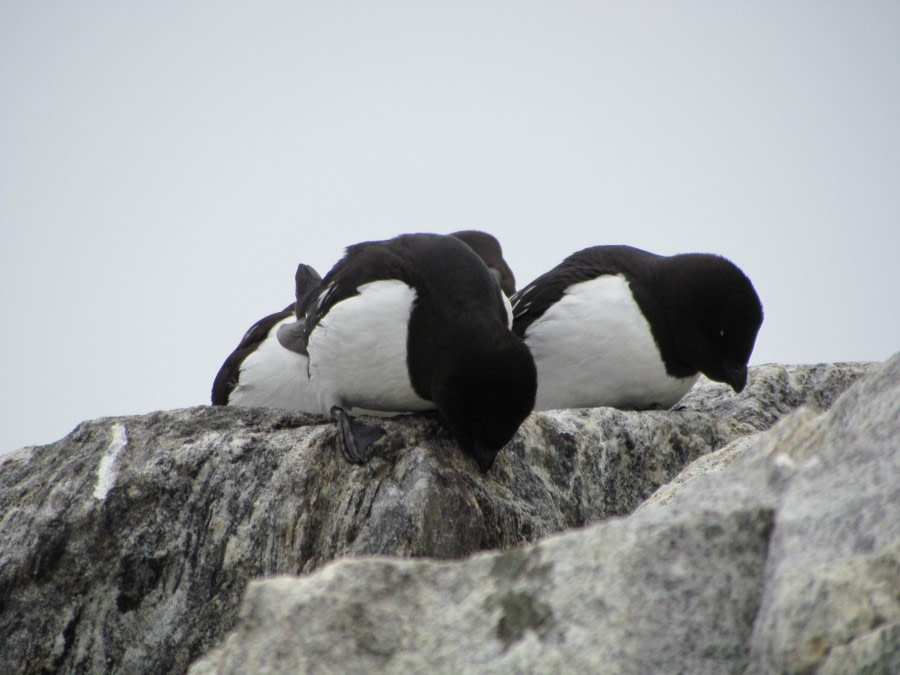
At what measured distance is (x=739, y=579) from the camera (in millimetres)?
2143

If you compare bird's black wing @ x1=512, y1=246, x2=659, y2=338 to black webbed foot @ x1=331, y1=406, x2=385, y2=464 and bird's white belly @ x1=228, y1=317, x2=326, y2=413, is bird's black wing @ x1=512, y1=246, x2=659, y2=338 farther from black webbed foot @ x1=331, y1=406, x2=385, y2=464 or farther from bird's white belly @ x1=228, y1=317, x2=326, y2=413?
black webbed foot @ x1=331, y1=406, x2=385, y2=464

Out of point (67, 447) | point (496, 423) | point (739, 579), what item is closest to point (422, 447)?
point (496, 423)

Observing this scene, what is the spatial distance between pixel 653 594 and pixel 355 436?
291cm

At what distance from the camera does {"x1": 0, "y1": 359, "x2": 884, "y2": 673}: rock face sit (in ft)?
6.84

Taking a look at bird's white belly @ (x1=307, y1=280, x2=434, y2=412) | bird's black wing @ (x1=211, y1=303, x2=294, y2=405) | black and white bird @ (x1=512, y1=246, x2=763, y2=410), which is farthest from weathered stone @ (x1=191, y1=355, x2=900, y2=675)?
bird's black wing @ (x1=211, y1=303, x2=294, y2=405)

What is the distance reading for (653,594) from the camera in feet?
7.00

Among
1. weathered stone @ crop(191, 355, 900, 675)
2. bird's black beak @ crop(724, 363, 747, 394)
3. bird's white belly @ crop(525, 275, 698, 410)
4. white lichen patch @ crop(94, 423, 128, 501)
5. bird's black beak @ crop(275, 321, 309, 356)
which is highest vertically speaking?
weathered stone @ crop(191, 355, 900, 675)

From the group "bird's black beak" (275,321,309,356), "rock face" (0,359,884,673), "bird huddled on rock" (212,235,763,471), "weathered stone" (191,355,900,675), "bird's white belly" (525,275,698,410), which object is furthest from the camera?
"bird's white belly" (525,275,698,410)

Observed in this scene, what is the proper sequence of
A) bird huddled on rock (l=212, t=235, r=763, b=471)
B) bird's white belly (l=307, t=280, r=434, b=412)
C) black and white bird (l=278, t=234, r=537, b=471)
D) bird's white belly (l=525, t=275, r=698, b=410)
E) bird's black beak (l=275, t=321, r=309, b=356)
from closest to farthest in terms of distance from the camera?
1. black and white bird (l=278, t=234, r=537, b=471)
2. bird huddled on rock (l=212, t=235, r=763, b=471)
3. bird's white belly (l=307, t=280, r=434, b=412)
4. bird's black beak (l=275, t=321, r=309, b=356)
5. bird's white belly (l=525, t=275, r=698, b=410)

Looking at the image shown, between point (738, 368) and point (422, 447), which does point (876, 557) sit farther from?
point (738, 368)

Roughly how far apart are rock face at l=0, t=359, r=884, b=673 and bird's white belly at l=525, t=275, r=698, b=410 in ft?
1.47

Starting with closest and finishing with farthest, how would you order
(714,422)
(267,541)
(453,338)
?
(267,541)
(453,338)
(714,422)

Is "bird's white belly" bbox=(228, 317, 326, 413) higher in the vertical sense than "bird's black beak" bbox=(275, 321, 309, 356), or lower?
lower

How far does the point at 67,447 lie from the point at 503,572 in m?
3.60
